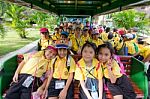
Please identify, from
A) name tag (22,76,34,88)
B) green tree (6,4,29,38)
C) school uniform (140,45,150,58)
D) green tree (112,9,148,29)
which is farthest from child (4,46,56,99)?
green tree (6,4,29,38)

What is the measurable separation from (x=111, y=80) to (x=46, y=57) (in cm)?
116

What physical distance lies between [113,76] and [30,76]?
1.38 metres

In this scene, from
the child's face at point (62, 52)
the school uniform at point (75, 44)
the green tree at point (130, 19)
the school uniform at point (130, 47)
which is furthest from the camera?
the green tree at point (130, 19)

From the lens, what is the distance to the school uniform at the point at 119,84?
4.73m

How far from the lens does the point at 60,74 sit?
481 cm

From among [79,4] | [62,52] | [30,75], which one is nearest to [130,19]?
[79,4]

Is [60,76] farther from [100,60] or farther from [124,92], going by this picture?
[124,92]

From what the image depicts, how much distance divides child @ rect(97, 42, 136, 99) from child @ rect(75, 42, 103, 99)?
13 centimetres

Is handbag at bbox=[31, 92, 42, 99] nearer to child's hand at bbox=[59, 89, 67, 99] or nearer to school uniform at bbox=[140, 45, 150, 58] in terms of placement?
child's hand at bbox=[59, 89, 67, 99]

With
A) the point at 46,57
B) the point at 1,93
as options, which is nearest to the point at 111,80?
the point at 46,57

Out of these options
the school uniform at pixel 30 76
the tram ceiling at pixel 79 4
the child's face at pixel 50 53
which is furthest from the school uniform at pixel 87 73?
the tram ceiling at pixel 79 4

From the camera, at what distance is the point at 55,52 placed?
4.93 metres

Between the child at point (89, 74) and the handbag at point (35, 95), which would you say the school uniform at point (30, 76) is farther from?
the child at point (89, 74)

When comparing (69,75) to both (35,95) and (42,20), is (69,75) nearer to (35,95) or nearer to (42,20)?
(35,95)
